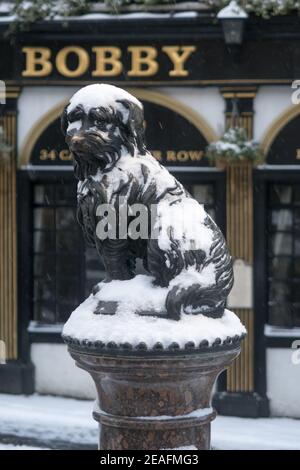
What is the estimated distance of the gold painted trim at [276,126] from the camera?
909 centimetres

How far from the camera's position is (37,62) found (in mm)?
9508

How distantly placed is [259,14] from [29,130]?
279cm

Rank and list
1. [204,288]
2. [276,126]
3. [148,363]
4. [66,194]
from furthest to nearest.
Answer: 1. [66,194]
2. [276,126]
3. [204,288]
4. [148,363]

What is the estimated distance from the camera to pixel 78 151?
383cm

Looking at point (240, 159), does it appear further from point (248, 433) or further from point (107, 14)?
point (248, 433)

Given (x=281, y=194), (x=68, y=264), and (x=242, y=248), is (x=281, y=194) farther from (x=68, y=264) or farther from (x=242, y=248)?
(x=68, y=264)

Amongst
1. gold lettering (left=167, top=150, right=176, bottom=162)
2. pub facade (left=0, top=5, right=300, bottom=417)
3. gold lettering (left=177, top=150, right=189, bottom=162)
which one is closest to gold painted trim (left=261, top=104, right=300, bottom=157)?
pub facade (left=0, top=5, right=300, bottom=417)

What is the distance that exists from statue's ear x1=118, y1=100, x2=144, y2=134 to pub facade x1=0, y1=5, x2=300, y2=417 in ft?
17.3

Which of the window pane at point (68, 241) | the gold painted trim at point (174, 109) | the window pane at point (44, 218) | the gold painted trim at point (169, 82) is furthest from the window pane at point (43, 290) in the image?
the gold painted trim at point (169, 82)

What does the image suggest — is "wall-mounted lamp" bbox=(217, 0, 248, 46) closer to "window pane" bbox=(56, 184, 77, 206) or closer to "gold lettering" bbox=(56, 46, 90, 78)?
"gold lettering" bbox=(56, 46, 90, 78)

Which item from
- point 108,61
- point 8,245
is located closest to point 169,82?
point 108,61

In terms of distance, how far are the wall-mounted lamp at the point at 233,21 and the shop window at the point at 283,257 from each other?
159cm

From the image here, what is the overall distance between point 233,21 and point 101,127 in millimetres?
5256

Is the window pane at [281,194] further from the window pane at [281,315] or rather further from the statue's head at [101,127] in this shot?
the statue's head at [101,127]
